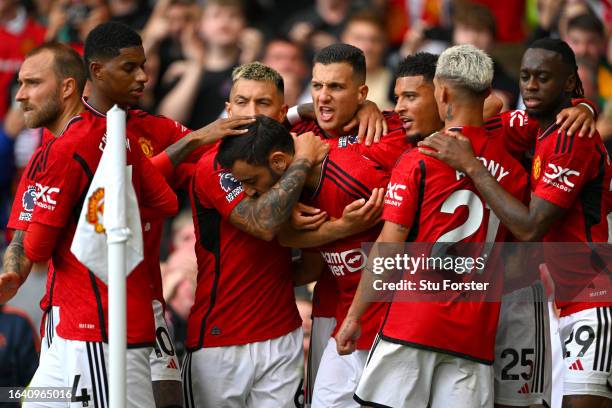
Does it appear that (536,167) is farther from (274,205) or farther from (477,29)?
(477,29)

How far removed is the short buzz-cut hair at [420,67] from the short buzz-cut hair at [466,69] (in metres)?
0.34

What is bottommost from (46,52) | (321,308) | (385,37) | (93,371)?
(93,371)

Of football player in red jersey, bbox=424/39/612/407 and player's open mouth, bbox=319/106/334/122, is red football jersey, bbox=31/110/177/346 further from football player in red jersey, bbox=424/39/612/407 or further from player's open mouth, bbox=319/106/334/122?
football player in red jersey, bbox=424/39/612/407

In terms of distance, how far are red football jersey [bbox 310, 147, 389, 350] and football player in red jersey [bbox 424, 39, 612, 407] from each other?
1.75ft

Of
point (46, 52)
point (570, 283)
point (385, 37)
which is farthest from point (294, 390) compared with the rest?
point (385, 37)

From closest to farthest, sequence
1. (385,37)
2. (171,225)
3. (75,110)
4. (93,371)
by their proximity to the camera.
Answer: (93,371), (75,110), (171,225), (385,37)

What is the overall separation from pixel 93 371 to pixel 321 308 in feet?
5.44

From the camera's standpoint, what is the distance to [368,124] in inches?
293

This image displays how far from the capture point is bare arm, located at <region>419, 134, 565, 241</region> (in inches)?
260

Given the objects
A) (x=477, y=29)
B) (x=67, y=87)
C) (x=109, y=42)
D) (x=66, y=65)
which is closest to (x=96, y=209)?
(x=67, y=87)

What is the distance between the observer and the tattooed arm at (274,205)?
6938 millimetres

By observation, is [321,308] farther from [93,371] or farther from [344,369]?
[93,371]

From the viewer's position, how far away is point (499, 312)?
6980 mm

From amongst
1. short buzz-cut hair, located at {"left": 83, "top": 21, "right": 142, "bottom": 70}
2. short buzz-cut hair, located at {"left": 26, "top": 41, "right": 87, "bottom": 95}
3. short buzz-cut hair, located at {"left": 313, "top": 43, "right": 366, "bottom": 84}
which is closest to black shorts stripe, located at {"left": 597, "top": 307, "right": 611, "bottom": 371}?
short buzz-cut hair, located at {"left": 313, "top": 43, "right": 366, "bottom": 84}
